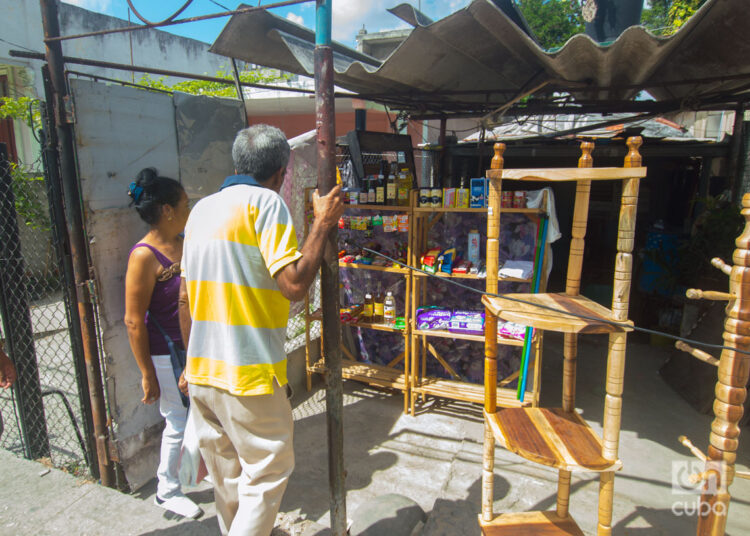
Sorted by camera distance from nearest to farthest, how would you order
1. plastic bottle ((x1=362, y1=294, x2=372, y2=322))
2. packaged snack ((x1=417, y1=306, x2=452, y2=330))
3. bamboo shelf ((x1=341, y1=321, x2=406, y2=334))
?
packaged snack ((x1=417, y1=306, x2=452, y2=330)) → bamboo shelf ((x1=341, y1=321, x2=406, y2=334)) → plastic bottle ((x1=362, y1=294, x2=372, y2=322))

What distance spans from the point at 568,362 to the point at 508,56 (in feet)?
7.78

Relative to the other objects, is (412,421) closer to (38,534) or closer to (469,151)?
(38,534)

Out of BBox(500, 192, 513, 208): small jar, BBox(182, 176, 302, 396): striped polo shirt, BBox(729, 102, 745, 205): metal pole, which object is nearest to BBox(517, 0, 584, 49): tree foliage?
BBox(729, 102, 745, 205): metal pole

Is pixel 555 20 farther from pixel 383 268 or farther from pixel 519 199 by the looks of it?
pixel 383 268

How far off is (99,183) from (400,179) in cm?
227

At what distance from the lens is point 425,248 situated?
4117mm

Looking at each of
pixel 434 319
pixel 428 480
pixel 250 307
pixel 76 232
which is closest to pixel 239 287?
pixel 250 307

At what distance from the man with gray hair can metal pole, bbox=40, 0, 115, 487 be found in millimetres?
1037

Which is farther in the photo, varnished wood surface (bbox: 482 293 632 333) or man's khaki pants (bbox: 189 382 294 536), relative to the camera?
man's khaki pants (bbox: 189 382 294 536)

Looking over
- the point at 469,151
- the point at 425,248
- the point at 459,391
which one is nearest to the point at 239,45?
the point at 425,248

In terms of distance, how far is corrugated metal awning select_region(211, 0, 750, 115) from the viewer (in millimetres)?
2625

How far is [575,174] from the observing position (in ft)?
6.05

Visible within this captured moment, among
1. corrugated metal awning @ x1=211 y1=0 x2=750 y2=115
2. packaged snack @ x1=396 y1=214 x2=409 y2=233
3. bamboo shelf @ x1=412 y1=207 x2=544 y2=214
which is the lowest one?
packaged snack @ x1=396 y1=214 x2=409 y2=233

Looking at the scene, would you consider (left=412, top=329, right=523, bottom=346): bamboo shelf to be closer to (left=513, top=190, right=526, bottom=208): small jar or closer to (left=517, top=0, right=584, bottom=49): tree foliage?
(left=513, top=190, right=526, bottom=208): small jar
